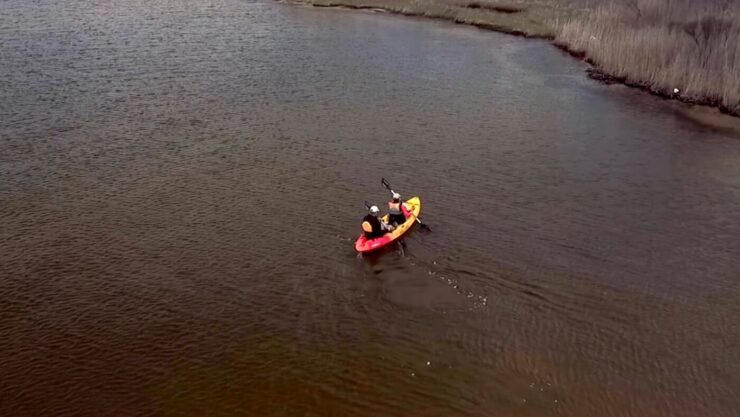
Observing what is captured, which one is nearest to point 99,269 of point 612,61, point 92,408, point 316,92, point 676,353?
point 92,408

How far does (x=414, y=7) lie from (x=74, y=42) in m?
28.5

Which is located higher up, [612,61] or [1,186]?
[612,61]

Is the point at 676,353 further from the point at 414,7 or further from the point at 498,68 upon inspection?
the point at 414,7

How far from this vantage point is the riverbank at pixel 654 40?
1212 inches

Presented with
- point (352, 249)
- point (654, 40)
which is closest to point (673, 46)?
point (654, 40)

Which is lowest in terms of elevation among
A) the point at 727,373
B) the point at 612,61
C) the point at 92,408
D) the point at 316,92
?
the point at 92,408

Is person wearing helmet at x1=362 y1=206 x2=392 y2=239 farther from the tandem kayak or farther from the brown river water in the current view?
the brown river water

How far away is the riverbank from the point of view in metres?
30.8

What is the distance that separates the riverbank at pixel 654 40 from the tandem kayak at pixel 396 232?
1944 centimetres

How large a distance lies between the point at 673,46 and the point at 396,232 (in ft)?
76.5

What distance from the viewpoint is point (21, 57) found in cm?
3628

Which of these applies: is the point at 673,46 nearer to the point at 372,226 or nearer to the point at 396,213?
the point at 396,213

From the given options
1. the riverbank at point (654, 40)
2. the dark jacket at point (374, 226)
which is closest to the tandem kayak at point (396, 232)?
the dark jacket at point (374, 226)

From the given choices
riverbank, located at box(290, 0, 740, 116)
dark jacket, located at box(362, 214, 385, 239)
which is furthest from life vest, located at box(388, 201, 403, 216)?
riverbank, located at box(290, 0, 740, 116)
